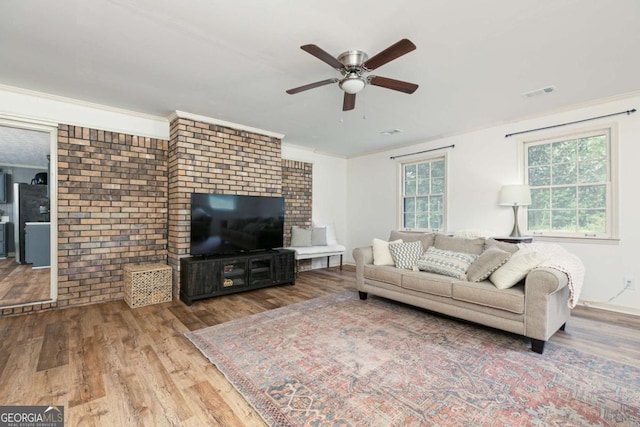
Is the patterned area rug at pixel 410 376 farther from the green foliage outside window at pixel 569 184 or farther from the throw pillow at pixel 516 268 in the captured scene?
the green foliage outside window at pixel 569 184

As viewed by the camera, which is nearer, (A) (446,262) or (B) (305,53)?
(B) (305,53)

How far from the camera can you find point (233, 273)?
4062 millimetres

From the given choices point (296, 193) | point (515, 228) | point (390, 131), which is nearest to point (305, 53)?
point (390, 131)

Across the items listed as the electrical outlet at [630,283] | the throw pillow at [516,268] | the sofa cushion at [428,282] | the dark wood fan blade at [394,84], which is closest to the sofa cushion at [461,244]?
the sofa cushion at [428,282]

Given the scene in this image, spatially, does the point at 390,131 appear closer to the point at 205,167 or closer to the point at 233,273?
the point at 205,167

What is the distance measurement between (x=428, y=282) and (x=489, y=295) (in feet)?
1.97

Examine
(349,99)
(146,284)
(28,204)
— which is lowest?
(146,284)

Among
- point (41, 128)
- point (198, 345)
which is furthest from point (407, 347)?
point (41, 128)

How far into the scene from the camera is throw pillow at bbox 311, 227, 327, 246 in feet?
18.6

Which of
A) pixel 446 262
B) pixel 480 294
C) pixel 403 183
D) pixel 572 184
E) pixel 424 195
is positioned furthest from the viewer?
pixel 403 183

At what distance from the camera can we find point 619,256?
3.38 meters

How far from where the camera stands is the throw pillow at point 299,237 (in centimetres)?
544

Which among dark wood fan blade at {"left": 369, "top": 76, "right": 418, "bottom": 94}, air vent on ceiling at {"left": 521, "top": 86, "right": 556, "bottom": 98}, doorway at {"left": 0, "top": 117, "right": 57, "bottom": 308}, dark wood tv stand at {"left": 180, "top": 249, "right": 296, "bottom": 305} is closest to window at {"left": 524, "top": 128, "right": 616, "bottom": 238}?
air vent on ceiling at {"left": 521, "top": 86, "right": 556, "bottom": 98}

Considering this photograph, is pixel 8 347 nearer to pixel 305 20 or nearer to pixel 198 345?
pixel 198 345
